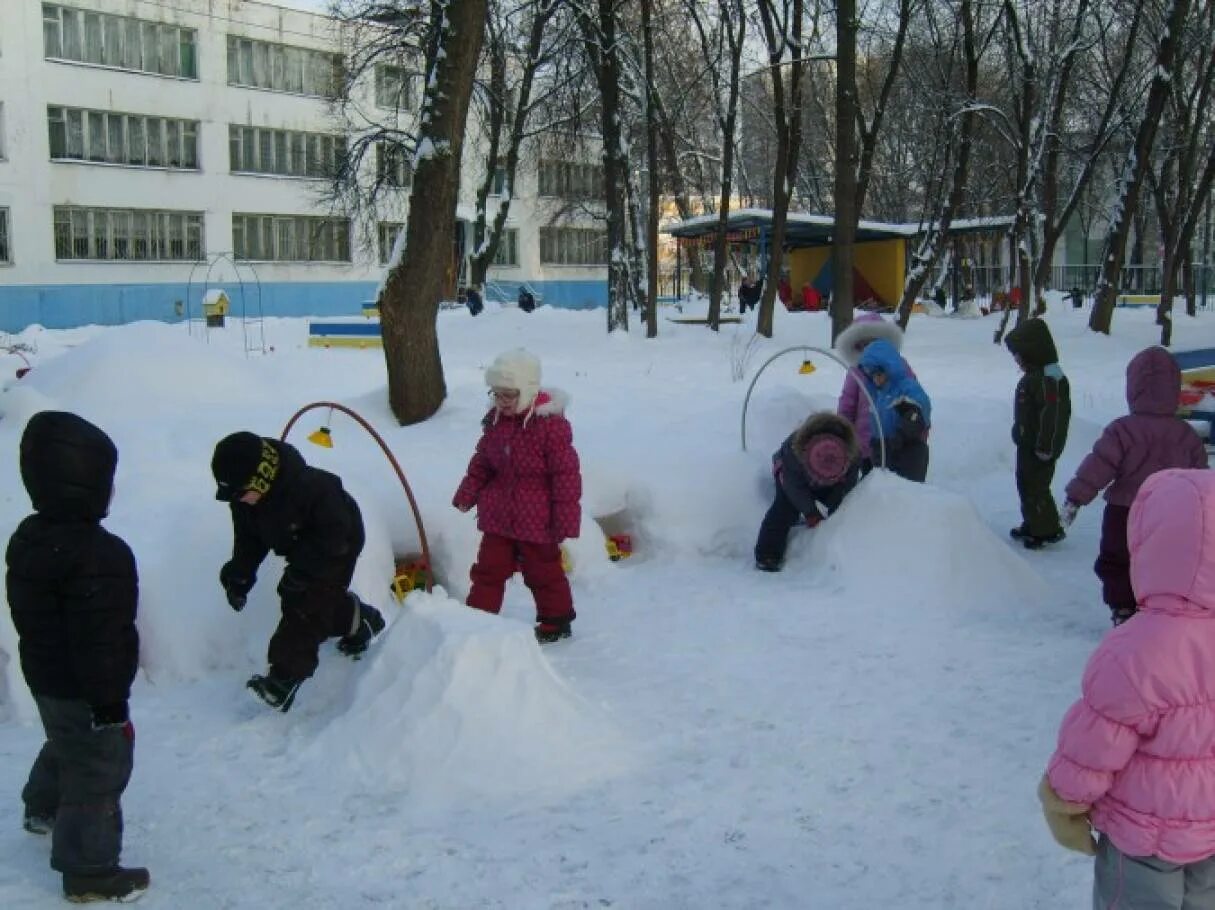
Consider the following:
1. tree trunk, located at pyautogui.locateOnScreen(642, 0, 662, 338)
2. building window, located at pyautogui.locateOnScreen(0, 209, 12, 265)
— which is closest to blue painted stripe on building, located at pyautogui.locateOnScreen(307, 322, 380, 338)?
tree trunk, located at pyautogui.locateOnScreen(642, 0, 662, 338)

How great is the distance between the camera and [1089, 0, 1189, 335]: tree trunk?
669 inches

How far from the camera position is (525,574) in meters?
5.77

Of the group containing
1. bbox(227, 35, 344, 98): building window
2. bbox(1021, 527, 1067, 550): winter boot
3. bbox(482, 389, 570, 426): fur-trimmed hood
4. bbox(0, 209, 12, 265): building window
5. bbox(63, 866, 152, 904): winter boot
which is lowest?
bbox(63, 866, 152, 904): winter boot

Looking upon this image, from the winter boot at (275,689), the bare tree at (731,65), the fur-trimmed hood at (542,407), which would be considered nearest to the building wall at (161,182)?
the bare tree at (731,65)

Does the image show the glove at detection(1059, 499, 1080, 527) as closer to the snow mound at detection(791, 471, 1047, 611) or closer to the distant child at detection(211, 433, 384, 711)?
the snow mound at detection(791, 471, 1047, 611)

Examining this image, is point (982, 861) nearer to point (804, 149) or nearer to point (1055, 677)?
point (1055, 677)

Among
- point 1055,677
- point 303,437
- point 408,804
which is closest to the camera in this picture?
point 408,804

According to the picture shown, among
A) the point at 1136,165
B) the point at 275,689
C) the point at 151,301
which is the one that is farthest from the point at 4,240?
the point at 275,689

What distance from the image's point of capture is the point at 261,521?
15.5ft

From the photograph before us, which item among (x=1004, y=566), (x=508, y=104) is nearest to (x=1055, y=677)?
(x=1004, y=566)

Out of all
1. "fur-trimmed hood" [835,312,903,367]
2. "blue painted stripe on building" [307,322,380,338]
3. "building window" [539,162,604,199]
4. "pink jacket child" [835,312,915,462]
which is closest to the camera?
"pink jacket child" [835,312,915,462]

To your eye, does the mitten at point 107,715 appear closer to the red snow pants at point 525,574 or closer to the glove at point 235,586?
the glove at point 235,586

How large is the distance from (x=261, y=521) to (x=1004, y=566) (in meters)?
3.94

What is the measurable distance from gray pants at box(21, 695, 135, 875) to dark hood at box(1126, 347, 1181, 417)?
16.1 feet
